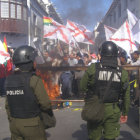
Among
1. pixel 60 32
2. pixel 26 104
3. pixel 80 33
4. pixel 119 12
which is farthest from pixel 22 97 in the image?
pixel 119 12

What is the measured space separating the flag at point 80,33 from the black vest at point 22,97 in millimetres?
8463

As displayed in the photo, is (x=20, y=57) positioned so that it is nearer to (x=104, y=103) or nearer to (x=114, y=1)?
(x=104, y=103)

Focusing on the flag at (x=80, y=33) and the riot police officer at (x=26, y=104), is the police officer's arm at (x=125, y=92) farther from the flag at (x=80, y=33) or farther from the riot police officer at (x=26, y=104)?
the flag at (x=80, y=33)

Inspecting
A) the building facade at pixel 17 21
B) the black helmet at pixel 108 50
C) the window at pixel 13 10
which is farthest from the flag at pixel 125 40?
the window at pixel 13 10

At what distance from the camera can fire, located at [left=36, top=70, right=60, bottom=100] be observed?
625 centimetres

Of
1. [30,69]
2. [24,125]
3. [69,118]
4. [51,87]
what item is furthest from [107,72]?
[51,87]

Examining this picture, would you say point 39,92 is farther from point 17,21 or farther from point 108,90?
point 17,21

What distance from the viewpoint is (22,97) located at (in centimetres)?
257

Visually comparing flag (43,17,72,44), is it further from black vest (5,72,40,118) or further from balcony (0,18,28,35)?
balcony (0,18,28,35)

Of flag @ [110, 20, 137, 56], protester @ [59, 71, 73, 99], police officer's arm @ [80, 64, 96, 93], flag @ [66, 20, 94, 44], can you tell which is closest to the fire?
protester @ [59, 71, 73, 99]

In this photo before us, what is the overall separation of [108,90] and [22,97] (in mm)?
1136

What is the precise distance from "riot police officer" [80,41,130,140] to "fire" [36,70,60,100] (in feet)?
10.6

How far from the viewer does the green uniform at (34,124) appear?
8.38 ft

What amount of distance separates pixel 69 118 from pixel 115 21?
78.0 ft
